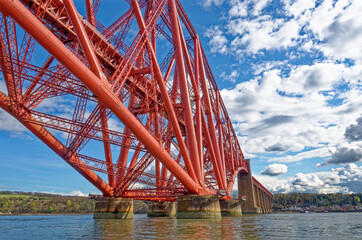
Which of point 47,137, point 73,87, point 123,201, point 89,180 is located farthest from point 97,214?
point 73,87

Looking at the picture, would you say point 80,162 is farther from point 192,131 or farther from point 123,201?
point 192,131

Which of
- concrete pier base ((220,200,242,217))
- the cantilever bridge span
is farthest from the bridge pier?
the cantilever bridge span

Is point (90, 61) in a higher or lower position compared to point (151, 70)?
lower

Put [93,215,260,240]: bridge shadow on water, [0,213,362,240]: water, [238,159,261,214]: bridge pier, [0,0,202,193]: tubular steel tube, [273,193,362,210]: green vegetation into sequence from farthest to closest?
[273,193,362,210]: green vegetation < [238,159,261,214]: bridge pier < [0,213,362,240]: water < [93,215,260,240]: bridge shadow on water < [0,0,202,193]: tubular steel tube

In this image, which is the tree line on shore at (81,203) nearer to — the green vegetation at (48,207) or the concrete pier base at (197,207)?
the green vegetation at (48,207)

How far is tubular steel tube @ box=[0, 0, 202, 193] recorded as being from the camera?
1076cm

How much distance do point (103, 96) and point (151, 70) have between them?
19.7 feet

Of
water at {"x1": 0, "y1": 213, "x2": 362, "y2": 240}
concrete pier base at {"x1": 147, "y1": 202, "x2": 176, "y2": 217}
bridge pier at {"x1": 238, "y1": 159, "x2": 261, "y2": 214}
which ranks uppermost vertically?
bridge pier at {"x1": 238, "y1": 159, "x2": 261, "y2": 214}

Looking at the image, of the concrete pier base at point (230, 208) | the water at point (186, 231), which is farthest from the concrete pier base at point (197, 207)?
the concrete pier base at point (230, 208)

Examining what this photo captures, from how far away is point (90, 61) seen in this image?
13.9 m

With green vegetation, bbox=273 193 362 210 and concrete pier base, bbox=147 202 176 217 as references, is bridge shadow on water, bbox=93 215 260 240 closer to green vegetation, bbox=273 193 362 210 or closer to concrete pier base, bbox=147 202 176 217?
concrete pier base, bbox=147 202 176 217

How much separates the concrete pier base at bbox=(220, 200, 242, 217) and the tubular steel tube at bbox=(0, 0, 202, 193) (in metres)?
27.5

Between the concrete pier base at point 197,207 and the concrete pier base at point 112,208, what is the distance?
24.8 feet

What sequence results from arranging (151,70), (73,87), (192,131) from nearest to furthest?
1. (73,87)
2. (151,70)
3. (192,131)
